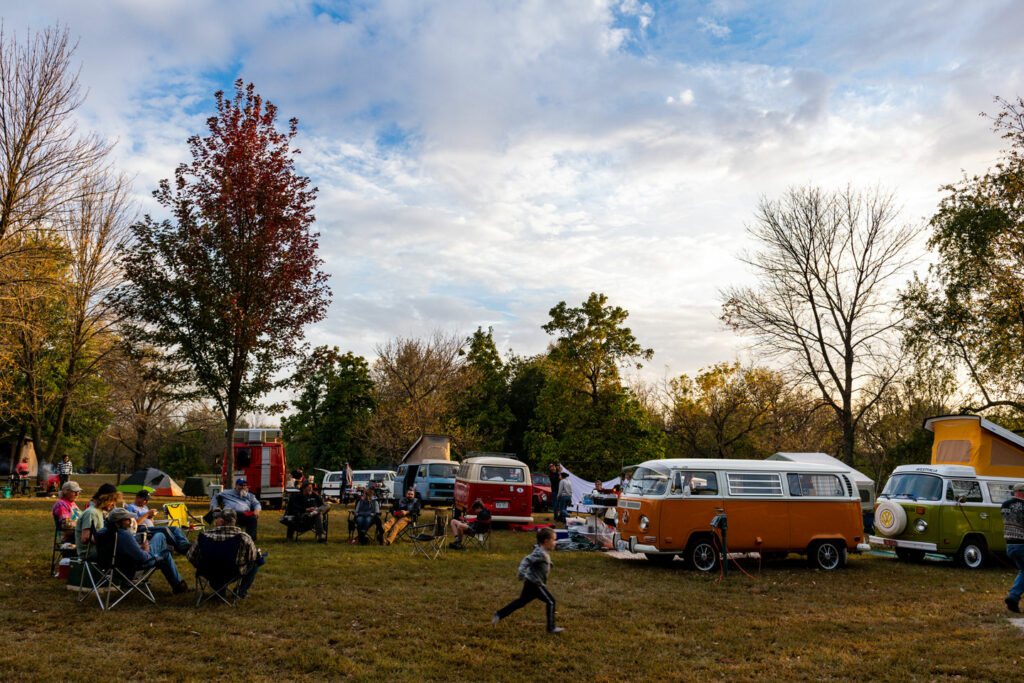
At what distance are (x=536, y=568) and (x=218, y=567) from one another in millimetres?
4059

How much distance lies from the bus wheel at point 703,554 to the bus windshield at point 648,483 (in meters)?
1.16

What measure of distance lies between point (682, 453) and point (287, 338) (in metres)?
24.8

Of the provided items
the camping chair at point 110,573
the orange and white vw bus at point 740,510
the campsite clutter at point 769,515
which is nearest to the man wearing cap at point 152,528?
the campsite clutter at point 769,515

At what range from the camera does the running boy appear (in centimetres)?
805

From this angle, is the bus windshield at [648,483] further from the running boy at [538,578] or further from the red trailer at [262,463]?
the red trailer at [262,463]

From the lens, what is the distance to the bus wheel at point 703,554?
12875 millimetres

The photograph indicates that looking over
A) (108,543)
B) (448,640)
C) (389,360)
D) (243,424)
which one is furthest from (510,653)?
(243,424)

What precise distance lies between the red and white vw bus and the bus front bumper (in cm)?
830

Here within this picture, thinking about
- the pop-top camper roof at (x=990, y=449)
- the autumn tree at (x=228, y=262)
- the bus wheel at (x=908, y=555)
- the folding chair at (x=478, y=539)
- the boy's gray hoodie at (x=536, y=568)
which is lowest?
the bus wheel at (x=908, y=555)

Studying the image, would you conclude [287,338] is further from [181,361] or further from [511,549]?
[511,549]

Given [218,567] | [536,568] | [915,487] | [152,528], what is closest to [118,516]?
[218,567]

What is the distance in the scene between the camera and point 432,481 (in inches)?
1030

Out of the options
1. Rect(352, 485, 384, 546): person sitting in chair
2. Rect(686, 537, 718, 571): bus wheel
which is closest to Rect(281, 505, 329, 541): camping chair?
Rect(352, 485, 384, 546): person sitting in chair

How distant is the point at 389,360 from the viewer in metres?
51.1
